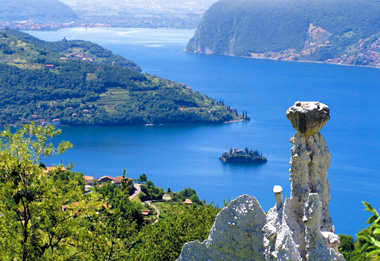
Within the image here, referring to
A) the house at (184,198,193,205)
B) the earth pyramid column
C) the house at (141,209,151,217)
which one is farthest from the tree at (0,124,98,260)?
the house at (184,198,193,205)

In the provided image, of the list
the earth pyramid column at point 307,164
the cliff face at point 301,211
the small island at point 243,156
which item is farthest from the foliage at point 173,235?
the small island at point 243,156

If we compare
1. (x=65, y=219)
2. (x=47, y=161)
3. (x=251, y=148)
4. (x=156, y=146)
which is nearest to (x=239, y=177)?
(x=251, y=148)

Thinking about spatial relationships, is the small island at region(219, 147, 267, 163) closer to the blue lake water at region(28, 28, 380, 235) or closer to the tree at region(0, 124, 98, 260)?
the blue lake water at region(28, 28, 380, 235)

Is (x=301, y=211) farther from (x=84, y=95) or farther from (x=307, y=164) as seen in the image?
(x=84, y=95)

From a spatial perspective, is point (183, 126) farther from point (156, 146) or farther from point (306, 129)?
point (306, 129)

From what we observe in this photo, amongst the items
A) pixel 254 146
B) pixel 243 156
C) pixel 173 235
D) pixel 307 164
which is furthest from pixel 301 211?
pixel 254 146

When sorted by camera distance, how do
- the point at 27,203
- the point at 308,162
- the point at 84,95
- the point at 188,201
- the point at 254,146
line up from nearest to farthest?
1. the point at 308,162
2. the point at 27,203
3. the point at 188,201
4. the point at 254,146
5. the point at 84,95

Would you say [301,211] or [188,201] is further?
[188,201]
